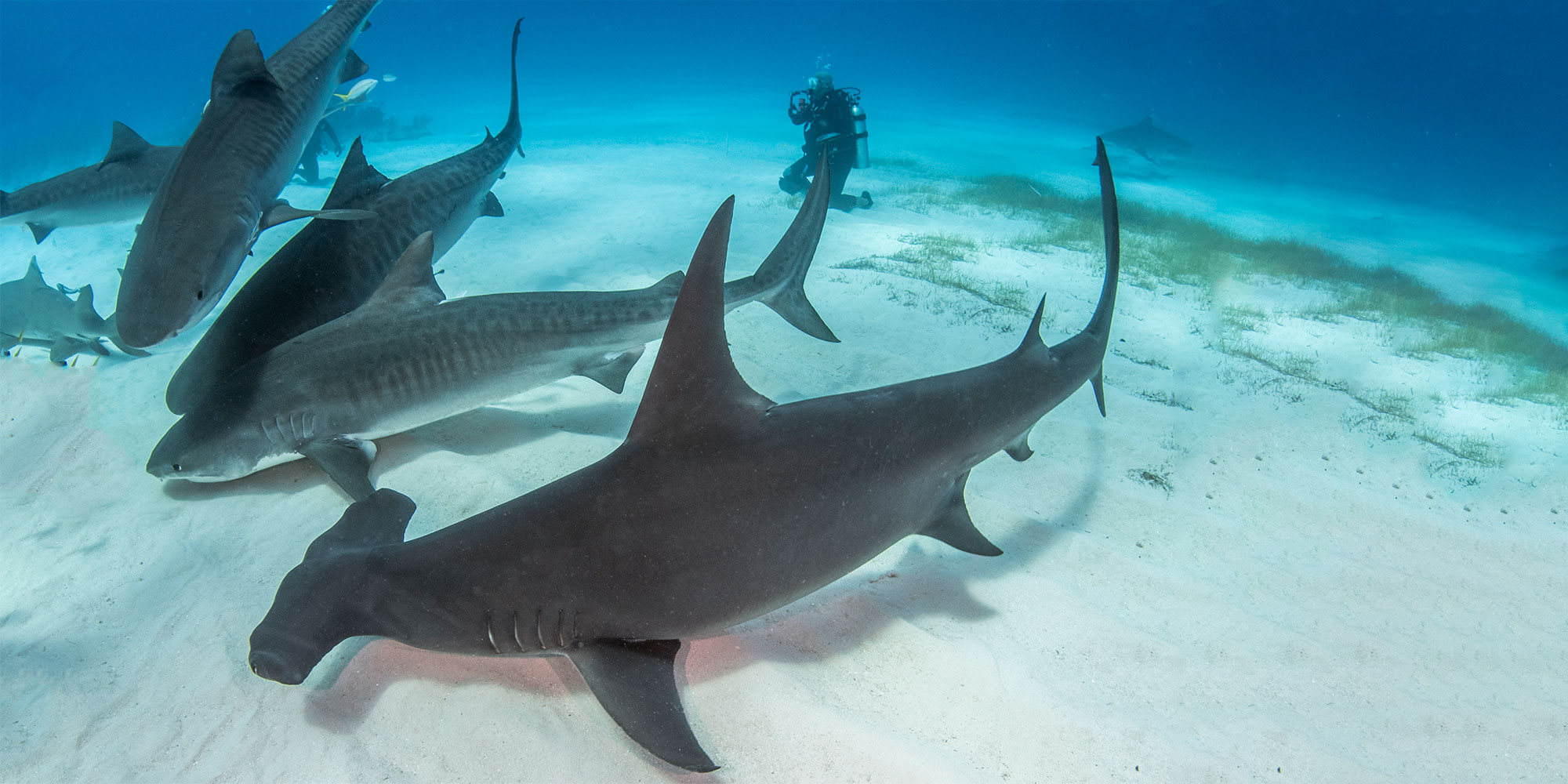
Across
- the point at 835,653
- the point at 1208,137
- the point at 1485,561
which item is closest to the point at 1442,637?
the point at 1485,561

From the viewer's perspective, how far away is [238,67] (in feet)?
11.7

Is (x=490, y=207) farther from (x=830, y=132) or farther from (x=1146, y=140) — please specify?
(x=1146, y=140)

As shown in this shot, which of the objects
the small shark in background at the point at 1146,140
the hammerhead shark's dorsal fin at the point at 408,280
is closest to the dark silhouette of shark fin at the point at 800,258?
the hammerhead shark's dorsal fin at the point at 408,280

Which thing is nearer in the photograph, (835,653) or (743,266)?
(835,653)

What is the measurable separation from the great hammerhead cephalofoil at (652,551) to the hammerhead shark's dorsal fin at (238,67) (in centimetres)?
285

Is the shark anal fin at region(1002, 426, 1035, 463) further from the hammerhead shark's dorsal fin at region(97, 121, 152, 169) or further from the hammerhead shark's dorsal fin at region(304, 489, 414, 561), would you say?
the hammerhead shark's dorsal fin at region(97, 121, 152, 169)

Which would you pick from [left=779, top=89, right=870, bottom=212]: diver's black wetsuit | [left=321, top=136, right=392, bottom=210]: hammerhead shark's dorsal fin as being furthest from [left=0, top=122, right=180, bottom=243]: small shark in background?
[left=779, top=89, right=870, bottom=212]: diver's black wetsuit

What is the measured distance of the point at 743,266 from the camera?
7941 mm

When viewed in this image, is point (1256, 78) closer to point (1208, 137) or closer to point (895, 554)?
point (1208, 137)

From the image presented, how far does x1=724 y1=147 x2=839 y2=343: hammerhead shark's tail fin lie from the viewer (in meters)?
4.06

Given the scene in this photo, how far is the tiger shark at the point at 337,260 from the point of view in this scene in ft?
12.5

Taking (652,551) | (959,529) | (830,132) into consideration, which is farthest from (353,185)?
(830,132)

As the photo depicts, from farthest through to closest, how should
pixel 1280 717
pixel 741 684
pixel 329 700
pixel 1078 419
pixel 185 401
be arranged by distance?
pixel 1078 419, pixel 185 401, pixel 1280 717, pixel 741 684, pixel 329 700

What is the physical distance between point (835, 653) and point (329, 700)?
1.80 meters
